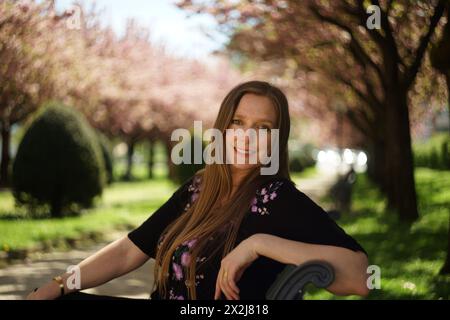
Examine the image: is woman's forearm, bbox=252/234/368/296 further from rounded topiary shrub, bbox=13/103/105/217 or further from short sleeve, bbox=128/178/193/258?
rounded topiary shrub, bbox=13/103/105/217

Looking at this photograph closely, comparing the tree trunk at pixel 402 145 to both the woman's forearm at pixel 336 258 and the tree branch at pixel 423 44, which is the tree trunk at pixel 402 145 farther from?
the woman's forearm at pixel 336 258

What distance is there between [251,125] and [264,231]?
0.45m

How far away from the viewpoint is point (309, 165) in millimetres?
58750

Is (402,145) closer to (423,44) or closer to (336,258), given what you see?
(423,44)

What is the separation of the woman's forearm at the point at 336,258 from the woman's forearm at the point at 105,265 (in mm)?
797

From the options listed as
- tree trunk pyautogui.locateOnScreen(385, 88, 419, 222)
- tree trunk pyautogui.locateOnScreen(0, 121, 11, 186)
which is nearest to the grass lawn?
tree trunk pyautogui.locateOnScreen(385, 88, 419, 222)

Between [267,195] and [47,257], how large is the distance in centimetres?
785

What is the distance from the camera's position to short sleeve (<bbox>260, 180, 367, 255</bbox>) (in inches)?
92.7

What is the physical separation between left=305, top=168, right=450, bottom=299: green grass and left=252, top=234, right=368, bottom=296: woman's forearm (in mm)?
4110

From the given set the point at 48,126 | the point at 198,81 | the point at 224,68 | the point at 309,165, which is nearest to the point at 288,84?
the point at 48,126

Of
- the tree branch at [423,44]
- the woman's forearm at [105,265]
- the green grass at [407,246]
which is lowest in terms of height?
the green grass at [407,246]

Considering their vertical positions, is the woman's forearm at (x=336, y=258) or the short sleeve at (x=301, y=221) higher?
the short sleeve at (x=301, y=221)

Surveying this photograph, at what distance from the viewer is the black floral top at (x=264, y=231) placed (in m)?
2.39

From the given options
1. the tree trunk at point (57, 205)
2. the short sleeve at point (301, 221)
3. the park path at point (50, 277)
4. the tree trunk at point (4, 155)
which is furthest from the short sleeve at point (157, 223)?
the tree trunk at point (4, 155)
